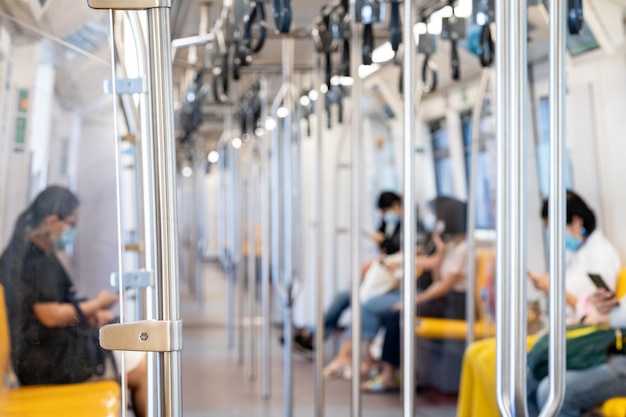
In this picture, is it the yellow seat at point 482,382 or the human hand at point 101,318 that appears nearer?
the human hand at point 101,318

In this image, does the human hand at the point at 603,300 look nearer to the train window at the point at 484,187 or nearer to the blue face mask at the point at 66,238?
the train window at the point at 484,187

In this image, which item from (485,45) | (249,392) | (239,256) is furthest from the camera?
(239,256)

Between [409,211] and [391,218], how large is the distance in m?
4.67

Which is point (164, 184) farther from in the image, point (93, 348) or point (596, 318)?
point (596, 318)

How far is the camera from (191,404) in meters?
6.70

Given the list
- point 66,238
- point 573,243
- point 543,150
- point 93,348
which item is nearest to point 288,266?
point 543,150

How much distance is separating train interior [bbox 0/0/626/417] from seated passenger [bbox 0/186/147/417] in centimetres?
4

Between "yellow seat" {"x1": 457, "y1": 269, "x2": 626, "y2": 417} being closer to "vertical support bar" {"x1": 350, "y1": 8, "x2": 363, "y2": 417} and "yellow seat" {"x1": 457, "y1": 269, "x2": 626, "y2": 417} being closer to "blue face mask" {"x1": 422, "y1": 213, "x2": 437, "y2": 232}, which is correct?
"vertical support bar" {"x1": 350, "y1": 8, "x2": 363, "y2": 417}

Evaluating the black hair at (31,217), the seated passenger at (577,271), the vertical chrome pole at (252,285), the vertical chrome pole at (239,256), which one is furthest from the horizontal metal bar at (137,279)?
the vertical chrome pole at (239,256)

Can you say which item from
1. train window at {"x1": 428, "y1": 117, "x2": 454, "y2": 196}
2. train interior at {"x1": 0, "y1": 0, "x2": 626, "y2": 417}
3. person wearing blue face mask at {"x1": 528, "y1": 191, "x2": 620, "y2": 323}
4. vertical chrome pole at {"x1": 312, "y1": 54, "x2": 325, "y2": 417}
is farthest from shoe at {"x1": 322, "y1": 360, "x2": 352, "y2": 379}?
person wearing blue face mask at {"x1": 528, "y1": 191, "x2": 620, "y2": 323}

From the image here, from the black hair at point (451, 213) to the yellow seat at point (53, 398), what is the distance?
4073 mm

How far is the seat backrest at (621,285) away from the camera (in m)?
4.04

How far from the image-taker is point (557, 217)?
7.06 feet

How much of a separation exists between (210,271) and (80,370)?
16.8 metres
